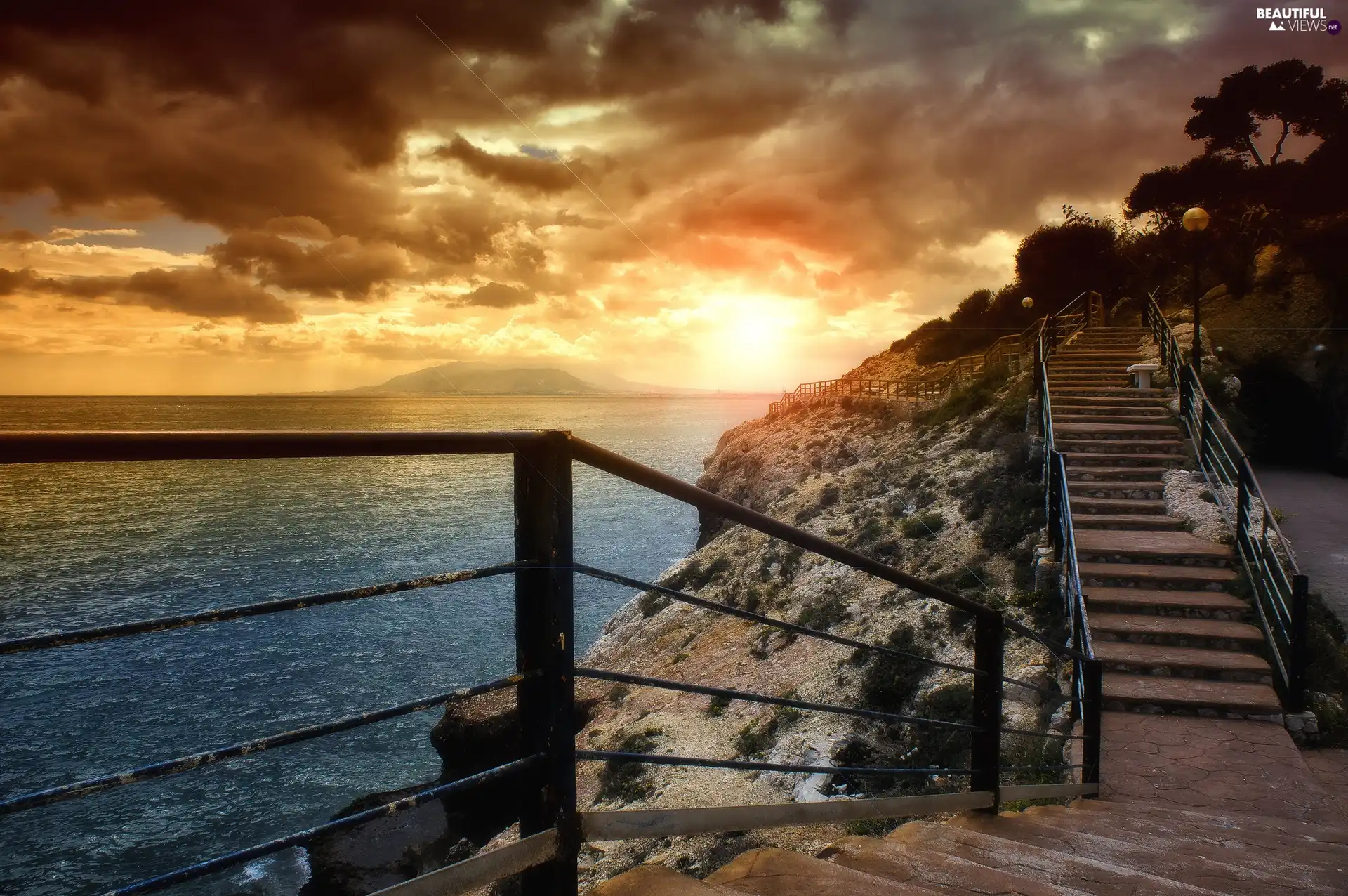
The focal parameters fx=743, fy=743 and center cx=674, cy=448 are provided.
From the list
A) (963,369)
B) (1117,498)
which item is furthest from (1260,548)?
(963,369)

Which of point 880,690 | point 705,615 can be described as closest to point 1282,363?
point 880,690

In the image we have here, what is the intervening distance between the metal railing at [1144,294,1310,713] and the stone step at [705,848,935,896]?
692 cm

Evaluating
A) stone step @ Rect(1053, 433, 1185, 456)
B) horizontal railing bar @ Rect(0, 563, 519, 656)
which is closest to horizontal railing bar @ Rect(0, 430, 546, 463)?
horizontal railing bar @ Rect(0, 563, 519, 656)

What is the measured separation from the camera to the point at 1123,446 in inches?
531

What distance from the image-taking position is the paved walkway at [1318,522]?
34.4ft

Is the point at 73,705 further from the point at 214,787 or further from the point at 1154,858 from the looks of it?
the point at 1154,858

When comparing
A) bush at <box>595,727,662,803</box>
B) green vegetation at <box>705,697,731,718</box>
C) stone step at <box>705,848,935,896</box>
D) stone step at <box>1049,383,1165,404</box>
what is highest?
stone step at <box>1049,383,1165,404</box>

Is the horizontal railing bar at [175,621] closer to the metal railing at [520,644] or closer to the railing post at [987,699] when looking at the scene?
the metal railing at [520,644]

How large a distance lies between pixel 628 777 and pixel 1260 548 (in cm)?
1143

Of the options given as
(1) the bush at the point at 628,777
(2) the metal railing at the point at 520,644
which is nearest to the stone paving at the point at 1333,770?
(2) the metal railing at the point at 520,644

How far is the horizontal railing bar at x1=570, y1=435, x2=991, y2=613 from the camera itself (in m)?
1.69

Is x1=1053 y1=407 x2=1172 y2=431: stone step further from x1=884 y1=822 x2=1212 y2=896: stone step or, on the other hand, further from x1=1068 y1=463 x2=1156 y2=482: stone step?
x1=884 y1=822 x2=1212 y2=896: stone step

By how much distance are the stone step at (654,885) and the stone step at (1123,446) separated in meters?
13.6

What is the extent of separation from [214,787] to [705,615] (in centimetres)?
1697
